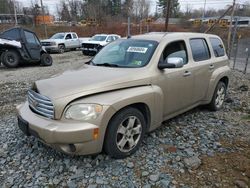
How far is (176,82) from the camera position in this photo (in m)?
4.15

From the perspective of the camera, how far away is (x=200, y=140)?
13.6 feet

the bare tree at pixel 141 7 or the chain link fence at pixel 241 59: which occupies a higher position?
the bare tree at pixel 141 7

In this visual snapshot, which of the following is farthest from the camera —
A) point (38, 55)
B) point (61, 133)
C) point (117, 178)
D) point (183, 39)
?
point (38, 55)

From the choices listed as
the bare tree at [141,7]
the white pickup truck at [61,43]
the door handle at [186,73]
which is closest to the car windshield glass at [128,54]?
the door handle at [186,73]

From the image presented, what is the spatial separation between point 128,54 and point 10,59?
9767 mm

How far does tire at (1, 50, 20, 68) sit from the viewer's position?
39.2 feet

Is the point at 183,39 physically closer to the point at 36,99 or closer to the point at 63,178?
the point at 36,99

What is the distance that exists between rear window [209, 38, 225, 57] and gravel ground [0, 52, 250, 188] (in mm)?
1585

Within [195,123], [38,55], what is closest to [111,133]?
[195,123]

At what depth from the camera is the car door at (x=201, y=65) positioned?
468 centimetres

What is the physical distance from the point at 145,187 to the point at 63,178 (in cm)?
102

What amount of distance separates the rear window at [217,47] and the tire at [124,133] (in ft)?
9.06

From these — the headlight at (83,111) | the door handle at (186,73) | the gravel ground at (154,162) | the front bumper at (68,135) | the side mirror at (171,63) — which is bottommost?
the gravel ground at (154,162)

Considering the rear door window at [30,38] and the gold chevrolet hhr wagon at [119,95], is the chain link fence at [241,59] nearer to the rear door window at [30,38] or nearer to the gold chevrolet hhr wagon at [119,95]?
the gold chevrolet hhr wagon at [119,95]
